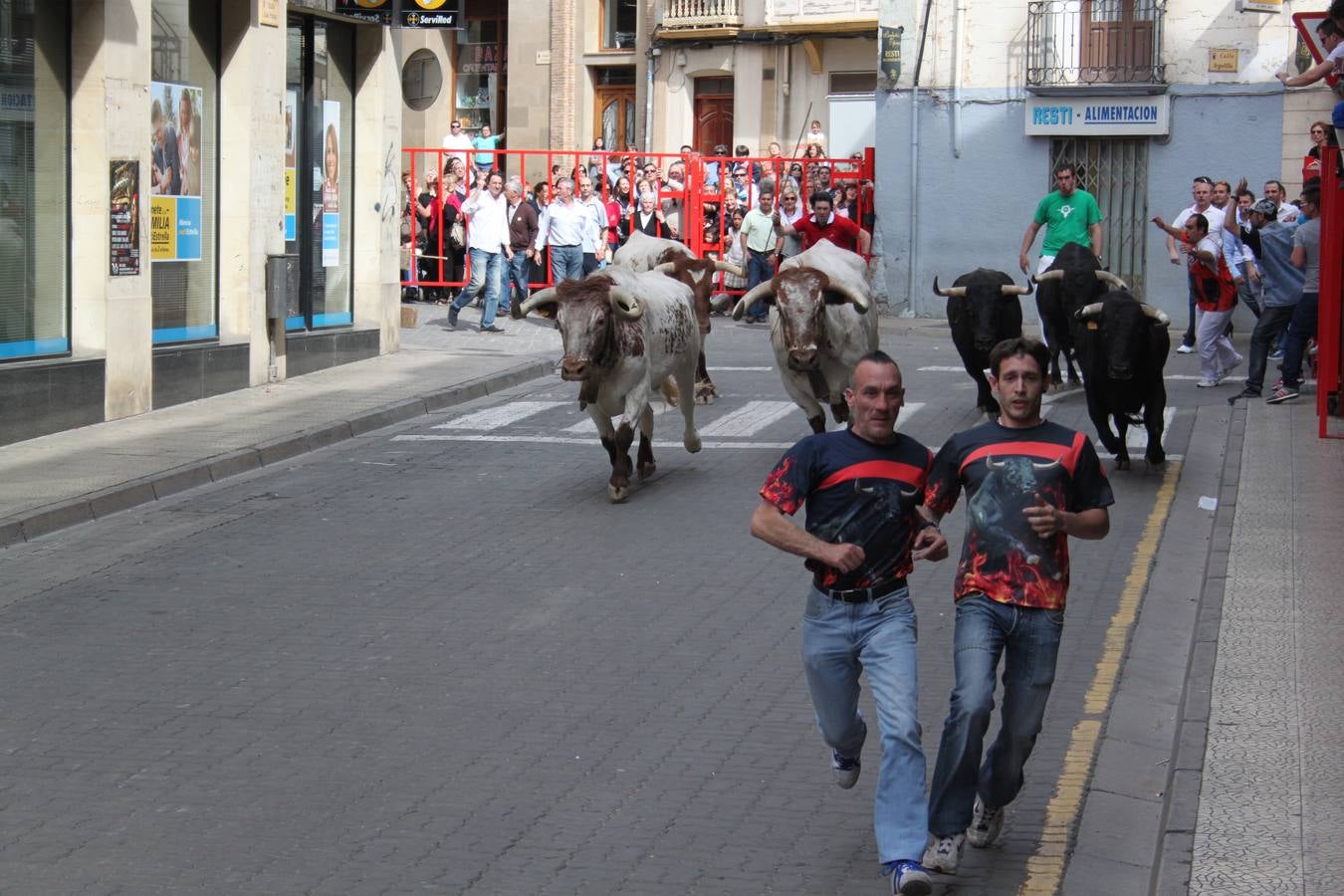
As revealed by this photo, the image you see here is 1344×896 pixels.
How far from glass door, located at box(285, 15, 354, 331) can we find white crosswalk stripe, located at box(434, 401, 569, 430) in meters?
3.06

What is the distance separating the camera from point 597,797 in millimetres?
6762

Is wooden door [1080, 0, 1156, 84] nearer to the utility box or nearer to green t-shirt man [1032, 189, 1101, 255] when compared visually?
green t-shirt man [1032, 189, 1101, 255]

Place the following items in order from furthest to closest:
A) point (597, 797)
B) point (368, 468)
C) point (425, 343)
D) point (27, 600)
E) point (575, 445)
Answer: point (425, 343)
point (575, 445)
point (368, 468)
point (27, 600)
point (597, 797)

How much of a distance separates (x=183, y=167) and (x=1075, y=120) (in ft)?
50.7

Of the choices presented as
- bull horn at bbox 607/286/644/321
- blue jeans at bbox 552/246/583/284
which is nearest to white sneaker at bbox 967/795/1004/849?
bull horn at bbox 607/286/644/321

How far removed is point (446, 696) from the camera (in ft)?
26.8

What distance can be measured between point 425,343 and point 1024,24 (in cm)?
Result: 1137

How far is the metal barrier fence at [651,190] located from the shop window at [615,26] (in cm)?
1066

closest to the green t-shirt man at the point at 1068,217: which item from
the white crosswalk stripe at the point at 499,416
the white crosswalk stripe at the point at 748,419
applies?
the white crosswalk stripe at the point at 748,419

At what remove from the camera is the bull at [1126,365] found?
13.6 meters

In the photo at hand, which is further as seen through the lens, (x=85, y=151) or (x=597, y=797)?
(x=85, y=151)

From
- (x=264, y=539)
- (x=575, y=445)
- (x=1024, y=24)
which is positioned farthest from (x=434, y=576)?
(x=1024, y=24)

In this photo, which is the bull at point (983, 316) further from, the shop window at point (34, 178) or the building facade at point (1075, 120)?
the building facade at point (1075, 120)

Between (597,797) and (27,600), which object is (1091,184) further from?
(597,797)
